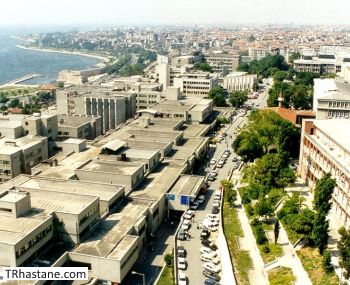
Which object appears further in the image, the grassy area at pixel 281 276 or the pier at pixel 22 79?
the pier at pixel 22 79

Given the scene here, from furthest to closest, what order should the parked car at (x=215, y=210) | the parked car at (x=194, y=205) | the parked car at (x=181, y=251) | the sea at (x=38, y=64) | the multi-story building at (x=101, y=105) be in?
the sea at (x=38, y=64) → the multi-story building at (x=101, y=105) → the parked car at (x=194, y=205) → the parked car at (x=215, y=210) → the parked car at (x=181, y=251)

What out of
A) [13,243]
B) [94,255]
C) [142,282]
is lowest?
[142,282]

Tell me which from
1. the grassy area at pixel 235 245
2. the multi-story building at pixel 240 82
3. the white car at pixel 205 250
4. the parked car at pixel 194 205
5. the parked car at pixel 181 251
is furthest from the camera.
Result: the multi-story building at pixel 240 82

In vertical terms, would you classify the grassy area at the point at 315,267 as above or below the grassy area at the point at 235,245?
above

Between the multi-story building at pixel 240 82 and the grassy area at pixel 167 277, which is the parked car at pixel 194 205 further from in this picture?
the multi-story building at pixel 240 82

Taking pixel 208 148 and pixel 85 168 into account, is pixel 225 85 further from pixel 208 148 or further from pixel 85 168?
pixel 85 168

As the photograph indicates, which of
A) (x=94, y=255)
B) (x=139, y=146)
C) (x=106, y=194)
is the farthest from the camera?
(x=139, y=146)

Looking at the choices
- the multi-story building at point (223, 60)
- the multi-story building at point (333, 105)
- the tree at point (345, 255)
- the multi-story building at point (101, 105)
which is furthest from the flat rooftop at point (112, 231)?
the multi-story building at point (223, 60)

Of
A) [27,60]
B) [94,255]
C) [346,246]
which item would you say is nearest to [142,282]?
[94,255]
